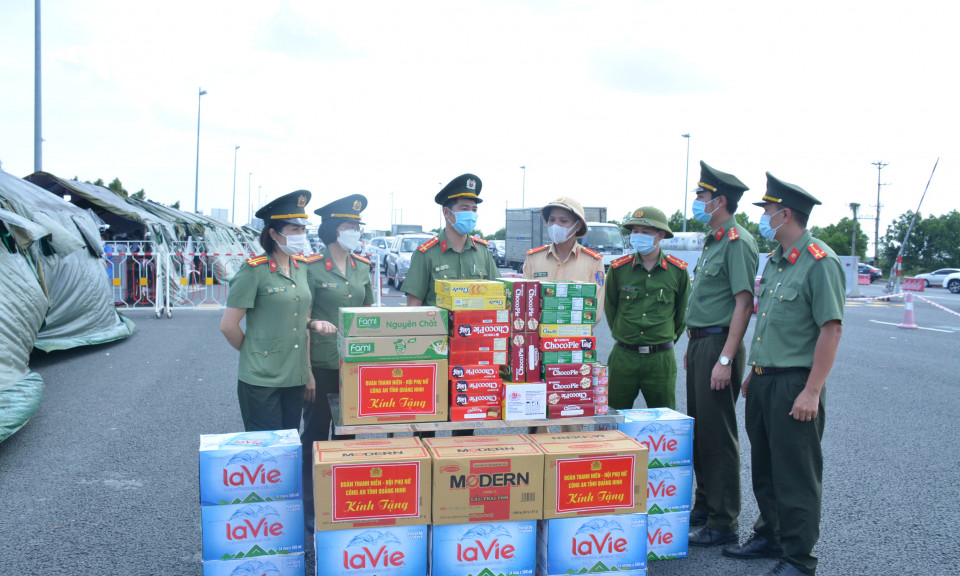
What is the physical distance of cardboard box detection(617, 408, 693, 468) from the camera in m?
3.80

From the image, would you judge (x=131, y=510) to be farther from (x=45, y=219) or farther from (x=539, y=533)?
(x=45, y=219)

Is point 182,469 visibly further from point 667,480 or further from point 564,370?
point 667,480

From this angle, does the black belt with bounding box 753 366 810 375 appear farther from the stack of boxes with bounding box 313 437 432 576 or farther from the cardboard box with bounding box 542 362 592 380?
the stack of boxes with bounding box 313 437 432 576

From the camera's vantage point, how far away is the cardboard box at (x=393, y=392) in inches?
130

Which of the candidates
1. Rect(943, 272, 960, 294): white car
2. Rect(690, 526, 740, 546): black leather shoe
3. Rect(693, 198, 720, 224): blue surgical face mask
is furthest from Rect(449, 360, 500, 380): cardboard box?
Rect(943, 272, 960, 294): white car

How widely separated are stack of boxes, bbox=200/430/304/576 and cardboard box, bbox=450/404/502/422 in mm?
812

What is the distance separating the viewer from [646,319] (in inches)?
173

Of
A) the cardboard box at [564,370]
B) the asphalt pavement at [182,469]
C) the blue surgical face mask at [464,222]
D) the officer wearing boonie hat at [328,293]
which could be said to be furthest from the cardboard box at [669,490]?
the officer wearing boonie hat at [328,293]

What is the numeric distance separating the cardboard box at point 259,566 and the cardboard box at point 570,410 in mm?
1478

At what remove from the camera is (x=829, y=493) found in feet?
15.7

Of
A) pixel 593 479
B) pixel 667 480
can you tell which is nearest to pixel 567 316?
pixel 593 479

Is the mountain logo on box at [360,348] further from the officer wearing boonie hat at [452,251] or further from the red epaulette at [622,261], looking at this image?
the red epaulette at [622,261]

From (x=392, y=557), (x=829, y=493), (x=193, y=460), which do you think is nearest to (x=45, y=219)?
(x=193, y=460)

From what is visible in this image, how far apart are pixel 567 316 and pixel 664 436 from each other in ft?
3.19
